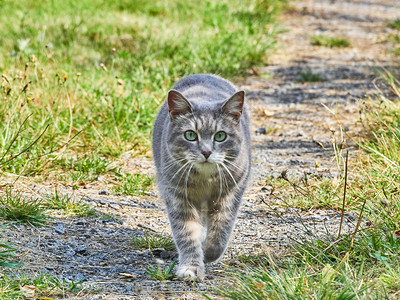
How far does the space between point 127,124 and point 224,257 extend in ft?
7.25

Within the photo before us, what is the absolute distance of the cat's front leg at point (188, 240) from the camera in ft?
10.2

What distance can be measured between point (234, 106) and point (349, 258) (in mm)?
1087

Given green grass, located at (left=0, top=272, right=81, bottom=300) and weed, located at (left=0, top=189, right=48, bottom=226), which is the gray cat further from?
weed, located at (left=0, top=189, right=48, bottom=226)

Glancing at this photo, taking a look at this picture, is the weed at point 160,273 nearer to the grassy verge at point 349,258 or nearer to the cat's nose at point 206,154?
the grassy verge at point 349,258

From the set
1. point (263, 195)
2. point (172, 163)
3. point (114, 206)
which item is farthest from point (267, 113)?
point (172, 163)

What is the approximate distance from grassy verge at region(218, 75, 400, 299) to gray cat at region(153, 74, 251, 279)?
27 cm

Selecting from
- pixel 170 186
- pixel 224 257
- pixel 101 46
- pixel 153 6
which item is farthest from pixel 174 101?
pixel 153 6

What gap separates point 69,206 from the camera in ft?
12.6

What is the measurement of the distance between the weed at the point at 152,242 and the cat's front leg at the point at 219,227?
292 mm

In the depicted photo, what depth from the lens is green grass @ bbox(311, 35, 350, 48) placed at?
354 inches

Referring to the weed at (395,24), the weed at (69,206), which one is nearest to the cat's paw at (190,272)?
the weed at (69,206)

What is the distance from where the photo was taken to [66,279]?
9.65 feet

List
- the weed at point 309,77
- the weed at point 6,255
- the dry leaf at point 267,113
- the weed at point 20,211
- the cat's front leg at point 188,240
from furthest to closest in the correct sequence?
the weed at point 309,77 → the dry leaf at point 267,113 → the weed at point 20,211 → the cat's front leg at point 188,240 → the weed at point 6,255

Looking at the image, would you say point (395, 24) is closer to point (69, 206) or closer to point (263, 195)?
point (263, 195)
